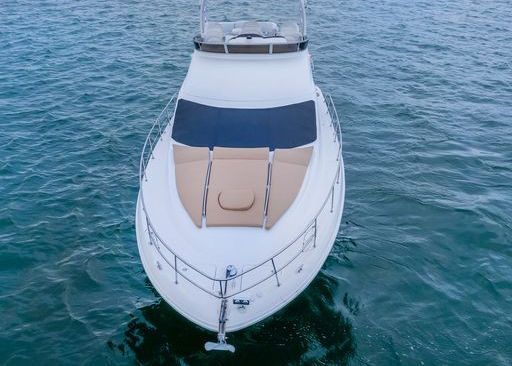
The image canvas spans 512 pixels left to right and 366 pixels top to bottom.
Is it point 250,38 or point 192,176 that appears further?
point 250,38

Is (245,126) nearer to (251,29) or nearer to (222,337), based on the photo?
(251,29)

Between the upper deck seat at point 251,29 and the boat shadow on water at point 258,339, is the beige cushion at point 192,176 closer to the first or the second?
the boat shadow on water at point 258,339

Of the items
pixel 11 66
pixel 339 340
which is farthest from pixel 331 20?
pixel 339 340

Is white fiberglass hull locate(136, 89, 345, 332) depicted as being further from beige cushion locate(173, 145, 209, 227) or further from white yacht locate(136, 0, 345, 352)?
beige cushion locate(173, 145, 209, 227)

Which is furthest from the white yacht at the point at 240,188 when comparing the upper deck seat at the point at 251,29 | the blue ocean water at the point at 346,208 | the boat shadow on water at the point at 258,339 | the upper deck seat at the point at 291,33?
the blue ocean water at the point at 346,208

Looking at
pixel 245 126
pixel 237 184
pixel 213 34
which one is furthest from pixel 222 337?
pixel 213 34
